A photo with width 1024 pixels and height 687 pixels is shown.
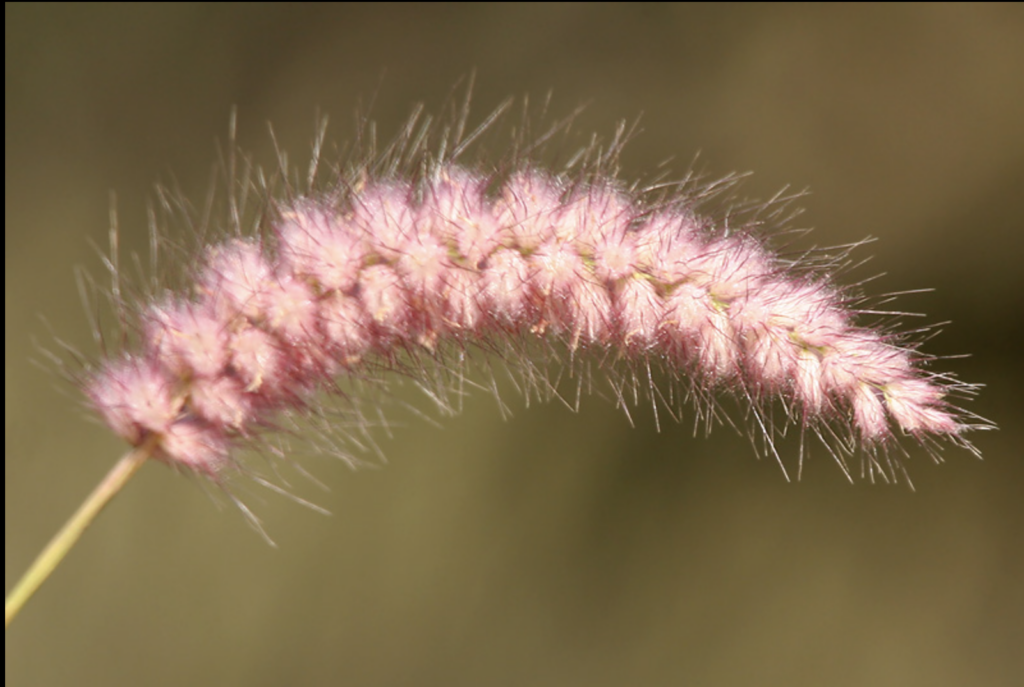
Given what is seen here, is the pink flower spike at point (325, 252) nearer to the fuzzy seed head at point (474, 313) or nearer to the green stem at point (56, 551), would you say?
the fuzzy seed head at point (474, 313)

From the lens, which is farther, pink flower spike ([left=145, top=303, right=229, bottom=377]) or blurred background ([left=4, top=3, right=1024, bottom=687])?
blurred background ([left=4, top=3, right=1024, bottom=687])

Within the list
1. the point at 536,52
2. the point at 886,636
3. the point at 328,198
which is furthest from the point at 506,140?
the point at 886,636

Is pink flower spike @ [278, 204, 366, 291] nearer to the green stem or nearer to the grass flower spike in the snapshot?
the grass flower spike

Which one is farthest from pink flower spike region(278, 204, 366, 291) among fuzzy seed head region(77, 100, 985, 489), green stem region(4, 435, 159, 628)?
green stem region(4, 435, 159, 628)

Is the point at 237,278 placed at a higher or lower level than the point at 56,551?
higher

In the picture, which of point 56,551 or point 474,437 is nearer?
point 56,551

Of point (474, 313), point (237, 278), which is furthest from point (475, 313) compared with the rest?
point (237, 278)

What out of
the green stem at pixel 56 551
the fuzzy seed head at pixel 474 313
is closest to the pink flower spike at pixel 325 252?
the fuzzy seed head at pixel 474 313

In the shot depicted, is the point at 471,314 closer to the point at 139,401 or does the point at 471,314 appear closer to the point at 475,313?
the point at 475,313

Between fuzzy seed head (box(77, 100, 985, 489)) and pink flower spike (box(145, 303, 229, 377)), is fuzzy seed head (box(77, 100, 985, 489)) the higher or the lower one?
the higher one

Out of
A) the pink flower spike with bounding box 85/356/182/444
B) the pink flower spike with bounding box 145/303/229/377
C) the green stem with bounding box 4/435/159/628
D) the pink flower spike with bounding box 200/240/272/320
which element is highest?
the pink flower spike with bounding box 200/240/272/320
